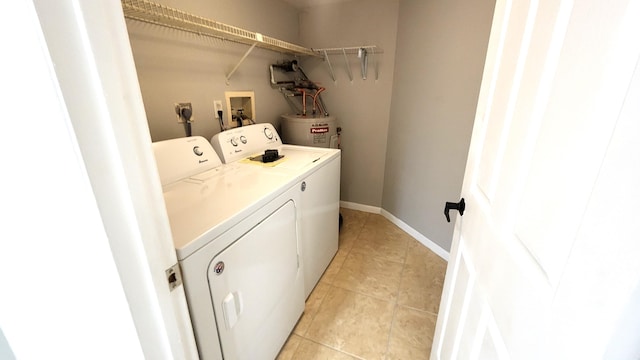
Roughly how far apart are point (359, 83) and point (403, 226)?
1644mm

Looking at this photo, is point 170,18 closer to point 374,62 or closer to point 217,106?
point 217,106

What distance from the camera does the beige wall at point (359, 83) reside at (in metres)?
2.54

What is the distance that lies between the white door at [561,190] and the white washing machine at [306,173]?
96cm

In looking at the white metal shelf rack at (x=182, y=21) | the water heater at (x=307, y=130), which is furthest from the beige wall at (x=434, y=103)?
the white metal shelf rack at (x=182, y=21)

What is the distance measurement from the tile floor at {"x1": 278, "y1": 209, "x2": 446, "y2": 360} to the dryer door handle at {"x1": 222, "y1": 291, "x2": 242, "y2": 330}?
2.11ft

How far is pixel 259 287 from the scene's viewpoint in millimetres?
1162

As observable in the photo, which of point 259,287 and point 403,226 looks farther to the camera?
point 403,226

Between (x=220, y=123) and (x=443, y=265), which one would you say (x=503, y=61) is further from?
(x=443, y=265)

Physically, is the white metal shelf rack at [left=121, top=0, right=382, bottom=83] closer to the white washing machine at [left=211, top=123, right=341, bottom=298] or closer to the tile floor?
Result: the white washing machine at [left=211, top=123, right=341, bottom=298]

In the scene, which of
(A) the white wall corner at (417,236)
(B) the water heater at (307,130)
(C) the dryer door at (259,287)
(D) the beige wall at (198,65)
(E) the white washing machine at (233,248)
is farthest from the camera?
(B) the water heater at (307,130)

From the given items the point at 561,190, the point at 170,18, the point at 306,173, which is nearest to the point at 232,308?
the point at 306,173

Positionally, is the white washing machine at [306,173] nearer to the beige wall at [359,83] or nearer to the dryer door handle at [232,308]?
the dryer door handle at [232,308]

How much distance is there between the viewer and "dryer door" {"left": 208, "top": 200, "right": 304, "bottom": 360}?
3.13 ft

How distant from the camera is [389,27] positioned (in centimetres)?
249
